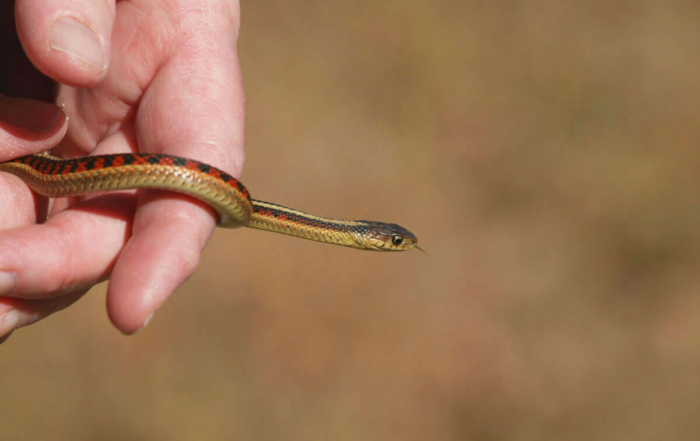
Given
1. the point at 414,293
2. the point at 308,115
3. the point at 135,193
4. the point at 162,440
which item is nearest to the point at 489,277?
the point at 414,293

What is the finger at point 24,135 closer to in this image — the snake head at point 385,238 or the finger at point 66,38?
the finger at point 66,38

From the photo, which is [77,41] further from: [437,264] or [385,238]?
[437,264]

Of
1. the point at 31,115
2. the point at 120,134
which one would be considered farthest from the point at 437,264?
the point at 31,115

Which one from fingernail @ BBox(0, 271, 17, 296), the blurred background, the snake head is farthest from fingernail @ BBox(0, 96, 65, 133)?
the blurred background

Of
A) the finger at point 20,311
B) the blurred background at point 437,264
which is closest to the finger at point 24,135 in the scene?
the finger at point 20,311

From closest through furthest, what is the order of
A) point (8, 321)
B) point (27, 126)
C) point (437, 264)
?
point (8, 321) → point (27, 126) → point (437, 264)

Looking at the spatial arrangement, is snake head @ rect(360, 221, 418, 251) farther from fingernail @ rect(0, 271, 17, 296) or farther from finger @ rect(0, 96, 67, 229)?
fingernail @ rect(0, 271, 17, 296)
